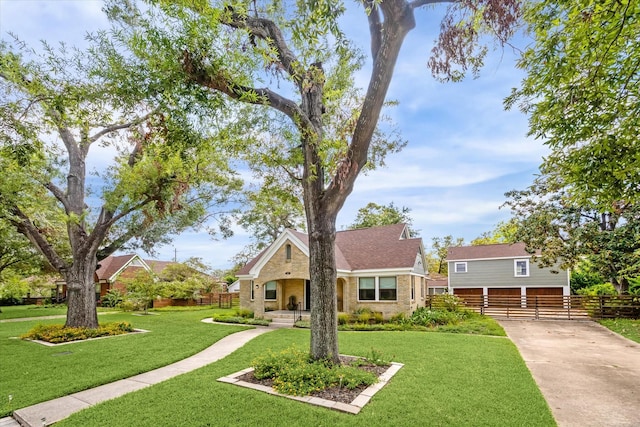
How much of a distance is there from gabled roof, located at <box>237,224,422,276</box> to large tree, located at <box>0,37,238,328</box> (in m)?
4.70

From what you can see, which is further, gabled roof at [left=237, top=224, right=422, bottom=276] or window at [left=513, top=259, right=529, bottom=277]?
window at [left=513, top=259, right=529, bottom=277]

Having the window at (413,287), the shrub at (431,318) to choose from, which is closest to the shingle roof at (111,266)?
the window at (413,287)

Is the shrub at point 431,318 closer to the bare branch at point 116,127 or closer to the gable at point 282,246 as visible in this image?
the gable at point 282,246

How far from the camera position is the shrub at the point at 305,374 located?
5.79 metres

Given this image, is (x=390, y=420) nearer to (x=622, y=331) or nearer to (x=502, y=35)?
(x=502, y=35)

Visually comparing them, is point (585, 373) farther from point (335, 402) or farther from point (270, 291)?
point (270, 291)

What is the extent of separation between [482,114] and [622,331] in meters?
12.1

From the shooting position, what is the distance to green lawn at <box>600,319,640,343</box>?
1265 cm

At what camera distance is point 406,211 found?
3631 centimetres

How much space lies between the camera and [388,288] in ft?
57.4

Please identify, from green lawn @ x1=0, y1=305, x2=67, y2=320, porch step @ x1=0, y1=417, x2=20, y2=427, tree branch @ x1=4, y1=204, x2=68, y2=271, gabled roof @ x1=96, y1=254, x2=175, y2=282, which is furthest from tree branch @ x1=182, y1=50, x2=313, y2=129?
gabled roof @ x1=96, y1=254, x2=175, y2=282

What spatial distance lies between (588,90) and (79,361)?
38.6ft

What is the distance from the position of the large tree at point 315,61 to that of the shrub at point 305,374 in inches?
17.3

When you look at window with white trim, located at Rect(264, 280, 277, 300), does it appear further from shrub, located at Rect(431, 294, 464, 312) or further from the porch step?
the porch step
